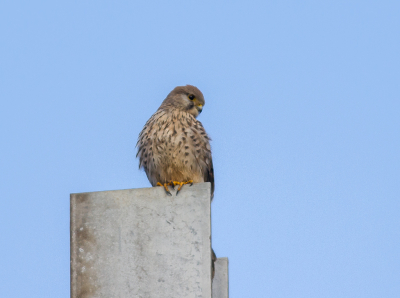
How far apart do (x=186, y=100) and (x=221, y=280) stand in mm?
1776

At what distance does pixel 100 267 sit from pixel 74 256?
0.62 ft

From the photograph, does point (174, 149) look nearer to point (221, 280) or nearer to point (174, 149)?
point (174, 149)

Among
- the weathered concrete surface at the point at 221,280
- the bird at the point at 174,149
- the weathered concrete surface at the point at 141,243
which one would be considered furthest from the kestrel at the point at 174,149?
the weathered concrete surface at the point at 141,243

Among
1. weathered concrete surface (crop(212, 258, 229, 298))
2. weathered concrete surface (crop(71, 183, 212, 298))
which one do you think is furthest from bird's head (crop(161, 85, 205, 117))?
weathered concrete surface (crop(71, 183, 212, 298))

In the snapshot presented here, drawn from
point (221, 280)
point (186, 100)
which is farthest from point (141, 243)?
point (186, 100)

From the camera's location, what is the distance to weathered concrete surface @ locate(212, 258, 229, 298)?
560 cm

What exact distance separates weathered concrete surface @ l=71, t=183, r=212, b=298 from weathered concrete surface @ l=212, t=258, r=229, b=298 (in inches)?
49.6

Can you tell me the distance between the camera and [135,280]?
4.34 m

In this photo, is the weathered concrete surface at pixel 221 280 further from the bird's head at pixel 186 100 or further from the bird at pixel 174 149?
the bird's head at pixel 186 100

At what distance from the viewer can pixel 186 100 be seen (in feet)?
21.6

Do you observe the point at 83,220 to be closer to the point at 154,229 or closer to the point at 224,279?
the point at 154,229

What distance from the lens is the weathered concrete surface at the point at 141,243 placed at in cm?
430

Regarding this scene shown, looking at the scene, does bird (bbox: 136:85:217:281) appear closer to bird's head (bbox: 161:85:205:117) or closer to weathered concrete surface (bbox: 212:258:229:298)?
bird's head (bbox: 161:85:205:117)

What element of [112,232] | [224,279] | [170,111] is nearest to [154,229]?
[112,232]
